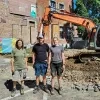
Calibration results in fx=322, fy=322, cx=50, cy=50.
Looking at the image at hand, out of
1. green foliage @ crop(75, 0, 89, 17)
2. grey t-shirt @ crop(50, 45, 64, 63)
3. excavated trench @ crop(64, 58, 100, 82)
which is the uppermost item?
green foliage @ crop(75, 0, 89, 17)

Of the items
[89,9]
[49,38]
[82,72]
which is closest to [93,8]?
[89,9]

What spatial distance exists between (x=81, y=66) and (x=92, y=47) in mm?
2126

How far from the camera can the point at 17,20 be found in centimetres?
3127

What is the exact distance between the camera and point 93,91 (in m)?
10.2

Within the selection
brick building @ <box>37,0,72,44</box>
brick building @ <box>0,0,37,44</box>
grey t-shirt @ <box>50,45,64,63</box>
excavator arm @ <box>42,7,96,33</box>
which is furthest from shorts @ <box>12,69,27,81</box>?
brick building @ <box>37,0,72,44</box>

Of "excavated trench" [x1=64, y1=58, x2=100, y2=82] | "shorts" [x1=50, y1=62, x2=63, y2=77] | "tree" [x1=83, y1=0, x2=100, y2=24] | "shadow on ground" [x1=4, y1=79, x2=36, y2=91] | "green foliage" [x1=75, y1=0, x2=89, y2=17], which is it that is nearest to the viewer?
"shorts" [x1=50, y1=62, x2=63, y2=77]

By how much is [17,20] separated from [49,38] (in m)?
4.95

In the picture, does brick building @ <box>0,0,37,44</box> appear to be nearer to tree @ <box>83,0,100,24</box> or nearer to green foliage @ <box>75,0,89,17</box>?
green foliage @ <box>75,0,89,17</box>

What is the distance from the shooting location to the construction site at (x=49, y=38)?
10197mm

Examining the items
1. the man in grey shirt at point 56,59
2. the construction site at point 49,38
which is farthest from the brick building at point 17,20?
the man in grey shirt at point 56,59

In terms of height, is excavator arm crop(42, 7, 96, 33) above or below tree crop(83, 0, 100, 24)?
below

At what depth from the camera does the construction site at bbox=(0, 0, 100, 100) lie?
10.2 metres

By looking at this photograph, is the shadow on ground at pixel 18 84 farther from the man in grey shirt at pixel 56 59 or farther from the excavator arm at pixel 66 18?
the excavator arm at pixel 66 18

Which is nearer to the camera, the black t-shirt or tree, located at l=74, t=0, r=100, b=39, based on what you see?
the black t-shirt
